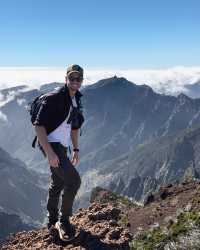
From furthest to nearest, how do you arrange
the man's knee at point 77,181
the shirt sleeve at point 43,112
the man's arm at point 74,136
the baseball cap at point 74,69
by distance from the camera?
the man's arm at point 74,136
the man's knee at point 77,181
the baseball cap at point 74,69
the shirt sleeve at point 43,112

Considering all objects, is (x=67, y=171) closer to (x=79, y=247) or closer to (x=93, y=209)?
(x=79, y=247)

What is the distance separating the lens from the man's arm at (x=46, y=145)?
16.8m

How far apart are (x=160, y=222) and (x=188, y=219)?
642cm

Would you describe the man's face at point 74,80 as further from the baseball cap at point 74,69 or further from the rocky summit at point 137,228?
the rocky summit at point 137,228

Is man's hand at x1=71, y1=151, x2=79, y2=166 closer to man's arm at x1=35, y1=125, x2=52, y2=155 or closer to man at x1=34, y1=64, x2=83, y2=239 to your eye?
man at x1=34, y1=64, x2=83, y2=239

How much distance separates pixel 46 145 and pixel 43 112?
116cm

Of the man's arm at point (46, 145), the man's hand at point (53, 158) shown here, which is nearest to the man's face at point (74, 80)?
the man's arm at point (46, 145)

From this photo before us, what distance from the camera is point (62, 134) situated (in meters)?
17.9

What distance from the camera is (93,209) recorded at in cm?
2364

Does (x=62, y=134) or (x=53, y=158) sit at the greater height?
(x=62, y=134)

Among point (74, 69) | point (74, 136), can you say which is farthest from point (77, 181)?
point (74, 69)

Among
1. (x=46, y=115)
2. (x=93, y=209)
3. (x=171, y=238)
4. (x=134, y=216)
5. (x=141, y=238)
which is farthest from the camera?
(x=134, y=216)

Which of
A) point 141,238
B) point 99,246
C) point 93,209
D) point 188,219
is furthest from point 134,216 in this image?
point 99,246

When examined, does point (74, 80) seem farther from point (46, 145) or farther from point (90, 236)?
point (90, 236)
